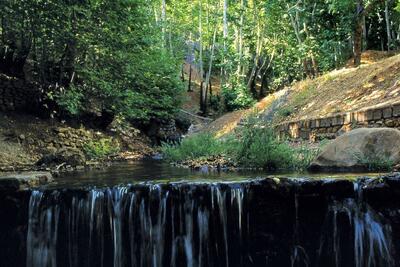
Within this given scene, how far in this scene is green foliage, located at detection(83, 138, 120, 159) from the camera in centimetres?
1318

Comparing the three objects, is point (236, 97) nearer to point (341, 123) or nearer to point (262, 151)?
point (341, 123)

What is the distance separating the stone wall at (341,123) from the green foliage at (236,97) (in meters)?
11.1

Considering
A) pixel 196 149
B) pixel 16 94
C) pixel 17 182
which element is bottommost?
pixel 17 182

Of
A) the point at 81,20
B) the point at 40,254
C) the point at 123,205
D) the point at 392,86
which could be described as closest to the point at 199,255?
the point at 123,205

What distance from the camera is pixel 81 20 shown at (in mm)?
12484

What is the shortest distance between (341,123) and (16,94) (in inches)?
361

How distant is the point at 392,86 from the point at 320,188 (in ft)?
22.3

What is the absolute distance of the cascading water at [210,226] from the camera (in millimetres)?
5375

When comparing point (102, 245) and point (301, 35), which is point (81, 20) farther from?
point (301, 35)

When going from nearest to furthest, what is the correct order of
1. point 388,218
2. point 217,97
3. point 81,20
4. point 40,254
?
point 388,218
point 40,254
point 81,20
point 217,97

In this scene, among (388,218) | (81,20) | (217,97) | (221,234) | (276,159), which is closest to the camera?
(388,218)

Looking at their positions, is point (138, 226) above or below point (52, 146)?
below

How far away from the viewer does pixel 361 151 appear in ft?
24.2

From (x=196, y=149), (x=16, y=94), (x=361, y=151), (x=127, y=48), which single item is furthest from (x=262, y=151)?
(x=16, y=94)
